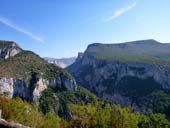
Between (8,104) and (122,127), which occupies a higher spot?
(8,104)

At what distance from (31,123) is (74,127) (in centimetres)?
1230

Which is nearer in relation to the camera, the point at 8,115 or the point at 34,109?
the point at 8,115

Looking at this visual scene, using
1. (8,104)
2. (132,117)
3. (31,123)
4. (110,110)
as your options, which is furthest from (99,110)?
(8,104)

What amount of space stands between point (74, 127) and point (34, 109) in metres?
20.9

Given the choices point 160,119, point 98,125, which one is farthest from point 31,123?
point 160,119

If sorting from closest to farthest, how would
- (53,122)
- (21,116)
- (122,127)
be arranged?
(122,127) → (21,116) → (53,122)

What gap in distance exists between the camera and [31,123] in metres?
103

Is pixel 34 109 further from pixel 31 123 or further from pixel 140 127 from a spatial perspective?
pixel 140 127

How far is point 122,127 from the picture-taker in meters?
94.9

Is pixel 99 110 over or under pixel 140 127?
over

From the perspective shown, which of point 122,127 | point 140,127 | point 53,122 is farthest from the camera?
point 140,127

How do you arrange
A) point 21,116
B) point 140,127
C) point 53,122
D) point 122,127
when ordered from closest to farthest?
point 122,127 < point 21,116 < point 53,122 < point 140,127

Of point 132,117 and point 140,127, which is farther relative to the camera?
point 140,127

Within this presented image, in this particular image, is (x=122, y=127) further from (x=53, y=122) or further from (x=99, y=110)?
(x=53, y=122)
